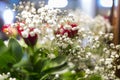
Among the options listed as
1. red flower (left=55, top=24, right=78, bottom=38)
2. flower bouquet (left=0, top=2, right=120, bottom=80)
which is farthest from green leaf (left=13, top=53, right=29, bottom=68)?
red flower (left=55, top=24, right=78, bottom=38)

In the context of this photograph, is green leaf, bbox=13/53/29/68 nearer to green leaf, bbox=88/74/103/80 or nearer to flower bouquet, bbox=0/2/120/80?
flower bouquet, bbox=0/2/120/80

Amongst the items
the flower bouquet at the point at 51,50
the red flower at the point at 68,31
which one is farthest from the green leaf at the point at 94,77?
the red flower at the point at 68,31

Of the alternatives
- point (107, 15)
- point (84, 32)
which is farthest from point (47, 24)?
point (107, 15)

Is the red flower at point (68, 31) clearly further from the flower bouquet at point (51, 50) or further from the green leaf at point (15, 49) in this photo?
the green leaf at point (15, 49)

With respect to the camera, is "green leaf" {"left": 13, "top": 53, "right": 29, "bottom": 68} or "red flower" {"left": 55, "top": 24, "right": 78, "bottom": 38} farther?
"red flower" {"left": 55, "top": 24, "right": 78, "bottom": 38}

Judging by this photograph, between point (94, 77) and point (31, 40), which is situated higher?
point (31, 40)

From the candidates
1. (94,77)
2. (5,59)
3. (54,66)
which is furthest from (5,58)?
(94,77)

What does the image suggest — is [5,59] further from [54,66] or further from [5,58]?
[54,66]

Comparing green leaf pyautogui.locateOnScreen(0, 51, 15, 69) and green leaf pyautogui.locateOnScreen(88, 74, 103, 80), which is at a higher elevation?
green leaf pyautogui.locateOnScreen(0, 51, 15, 69)
